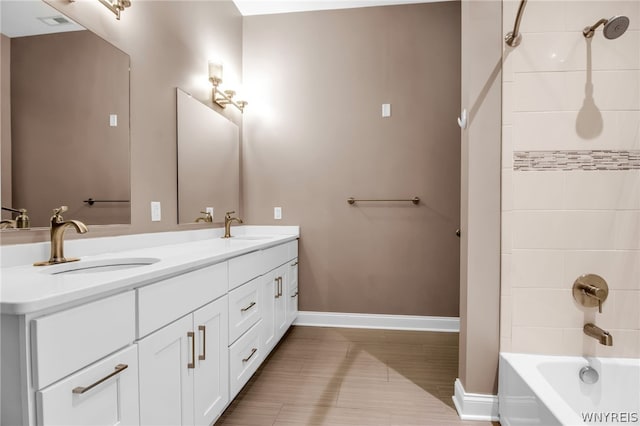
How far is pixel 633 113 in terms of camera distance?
1.46 m

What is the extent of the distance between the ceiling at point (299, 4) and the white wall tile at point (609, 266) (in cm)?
233

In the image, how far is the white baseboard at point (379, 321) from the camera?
2.76m

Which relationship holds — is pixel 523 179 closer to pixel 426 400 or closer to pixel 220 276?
pixel 426 400

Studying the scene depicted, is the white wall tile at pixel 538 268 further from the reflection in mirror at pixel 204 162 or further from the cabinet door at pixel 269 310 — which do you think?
the reflection in mirror at pixel 204 162

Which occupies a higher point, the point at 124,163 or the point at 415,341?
the point at 124,163

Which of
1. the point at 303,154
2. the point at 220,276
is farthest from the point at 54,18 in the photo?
the point at 303,154

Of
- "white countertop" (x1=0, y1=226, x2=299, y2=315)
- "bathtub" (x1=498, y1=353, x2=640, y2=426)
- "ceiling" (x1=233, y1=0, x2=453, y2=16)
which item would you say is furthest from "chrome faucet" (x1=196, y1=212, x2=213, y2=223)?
"bathtub" (x1=498, y1=353, x2=640, y2=426)

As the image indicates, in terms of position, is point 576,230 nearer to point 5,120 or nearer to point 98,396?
point 98,396

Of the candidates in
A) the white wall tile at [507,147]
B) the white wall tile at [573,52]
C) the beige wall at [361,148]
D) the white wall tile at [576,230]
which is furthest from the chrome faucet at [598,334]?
the beige wall at [361,148]

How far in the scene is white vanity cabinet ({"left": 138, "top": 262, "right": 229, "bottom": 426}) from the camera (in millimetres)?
988

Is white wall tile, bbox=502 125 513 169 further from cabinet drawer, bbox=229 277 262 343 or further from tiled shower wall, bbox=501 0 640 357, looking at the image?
cabinet drawer, bbox=229 277 262 343

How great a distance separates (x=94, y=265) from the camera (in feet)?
4.11

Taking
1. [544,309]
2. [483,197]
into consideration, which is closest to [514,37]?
[483,197]

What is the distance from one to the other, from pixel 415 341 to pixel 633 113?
1905 mm
